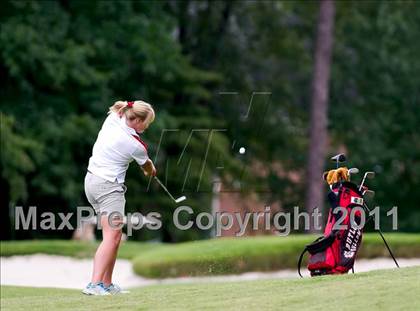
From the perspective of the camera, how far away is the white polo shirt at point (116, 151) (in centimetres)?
1052

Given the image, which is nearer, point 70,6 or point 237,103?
point 70,6

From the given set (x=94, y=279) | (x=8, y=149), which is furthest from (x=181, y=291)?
(x=8, y=149)

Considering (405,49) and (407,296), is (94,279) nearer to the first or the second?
(407,296)

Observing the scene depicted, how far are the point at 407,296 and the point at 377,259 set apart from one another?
8.78 meters

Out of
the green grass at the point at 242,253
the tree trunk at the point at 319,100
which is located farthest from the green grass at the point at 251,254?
the tree trunk at the point at 319,100

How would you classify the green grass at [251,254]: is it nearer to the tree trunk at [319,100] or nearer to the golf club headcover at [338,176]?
the golf club headcover at [338,176]

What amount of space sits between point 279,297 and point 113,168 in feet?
6.98

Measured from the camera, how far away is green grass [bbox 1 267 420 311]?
894cm

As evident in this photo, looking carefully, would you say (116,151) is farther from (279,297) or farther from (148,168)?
(279,297)

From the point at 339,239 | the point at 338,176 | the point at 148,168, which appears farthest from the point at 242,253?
the point at 148,168

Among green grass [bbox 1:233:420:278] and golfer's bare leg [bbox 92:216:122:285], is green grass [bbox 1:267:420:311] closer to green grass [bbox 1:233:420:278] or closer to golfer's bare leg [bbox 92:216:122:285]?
golfer's bare leg [bbox 92:216:122:285]

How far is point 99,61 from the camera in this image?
2994 centimetres

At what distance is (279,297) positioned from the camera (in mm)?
9414

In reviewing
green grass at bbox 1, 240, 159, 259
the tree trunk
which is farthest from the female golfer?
the tree trunk
